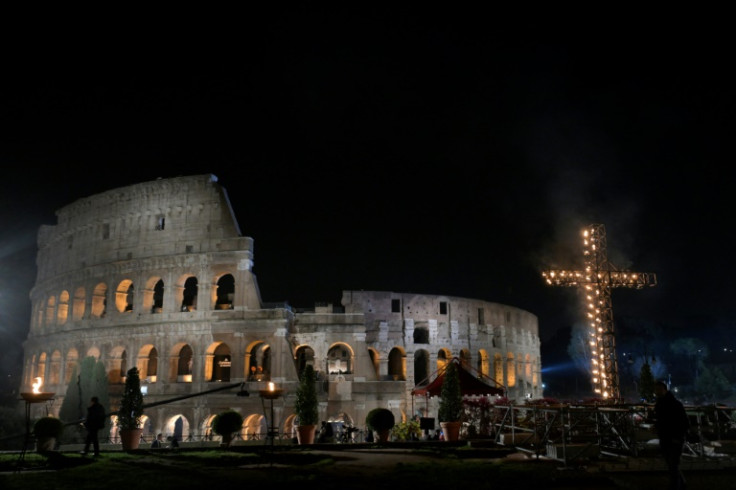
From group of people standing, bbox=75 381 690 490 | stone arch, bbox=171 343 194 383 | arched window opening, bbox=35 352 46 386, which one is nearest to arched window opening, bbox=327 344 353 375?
stone arch, bbox=171 343 194 383

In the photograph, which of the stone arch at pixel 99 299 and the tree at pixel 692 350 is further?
the tree at pixel 692 350

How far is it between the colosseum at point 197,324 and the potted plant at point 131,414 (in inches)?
305

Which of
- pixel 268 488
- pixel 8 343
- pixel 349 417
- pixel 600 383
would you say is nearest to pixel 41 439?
pixel 268 488

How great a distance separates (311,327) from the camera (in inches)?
1357

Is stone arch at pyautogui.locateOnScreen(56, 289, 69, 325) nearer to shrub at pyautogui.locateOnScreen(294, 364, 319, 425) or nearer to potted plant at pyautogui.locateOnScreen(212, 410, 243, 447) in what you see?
potted plant at pyautogui.locateOnScreen(212, 410, 243, 447)

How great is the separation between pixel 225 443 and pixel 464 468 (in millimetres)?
10398

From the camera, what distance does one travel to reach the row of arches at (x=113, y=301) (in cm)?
3491

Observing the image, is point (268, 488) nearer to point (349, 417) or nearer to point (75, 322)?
point (349, 417)

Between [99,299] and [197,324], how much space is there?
329 inches

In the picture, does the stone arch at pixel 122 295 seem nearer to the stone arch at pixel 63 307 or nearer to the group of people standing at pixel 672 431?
the stone arch at pixel 63 307

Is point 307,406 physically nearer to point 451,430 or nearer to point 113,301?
point 451,430

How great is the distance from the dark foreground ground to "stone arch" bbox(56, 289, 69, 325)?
26.5 m

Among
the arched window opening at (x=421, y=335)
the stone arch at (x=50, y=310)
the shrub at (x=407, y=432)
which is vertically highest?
the stone arch at (x=50, y=310)

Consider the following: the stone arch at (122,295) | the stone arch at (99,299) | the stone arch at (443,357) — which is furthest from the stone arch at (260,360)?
the stone arch at (443,357)
